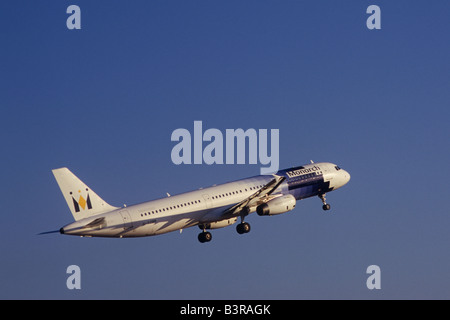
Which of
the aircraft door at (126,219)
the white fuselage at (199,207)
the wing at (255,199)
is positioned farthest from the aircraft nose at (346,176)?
the aircraft door at (126,219)

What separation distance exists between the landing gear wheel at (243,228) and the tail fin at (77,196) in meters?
15.4

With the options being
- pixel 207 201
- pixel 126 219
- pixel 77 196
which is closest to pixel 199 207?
pixel 207 201

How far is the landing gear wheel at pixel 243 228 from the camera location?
3907 inches

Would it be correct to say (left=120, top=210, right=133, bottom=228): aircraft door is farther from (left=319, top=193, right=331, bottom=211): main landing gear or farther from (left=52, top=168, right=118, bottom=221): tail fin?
(left=319, top=193, right=331, bottom=211): main landing gear

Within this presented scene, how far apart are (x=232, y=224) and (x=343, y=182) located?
15.7m

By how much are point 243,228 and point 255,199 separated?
3344mm

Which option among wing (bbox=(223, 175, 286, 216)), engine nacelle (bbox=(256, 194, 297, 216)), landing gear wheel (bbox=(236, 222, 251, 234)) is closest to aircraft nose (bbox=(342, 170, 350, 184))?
engine nacelle (bbox=(256, 194, 297, 216))

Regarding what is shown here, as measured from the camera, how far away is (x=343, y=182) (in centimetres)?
11056

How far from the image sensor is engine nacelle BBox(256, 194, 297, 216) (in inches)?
3863

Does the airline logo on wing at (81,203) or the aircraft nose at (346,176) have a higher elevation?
the aircraft nose at (346,176)

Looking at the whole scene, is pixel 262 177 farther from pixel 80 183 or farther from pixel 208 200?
pixel 80 183

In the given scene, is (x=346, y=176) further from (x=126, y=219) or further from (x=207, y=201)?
(x=126, y=219)

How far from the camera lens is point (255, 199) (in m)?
98.5

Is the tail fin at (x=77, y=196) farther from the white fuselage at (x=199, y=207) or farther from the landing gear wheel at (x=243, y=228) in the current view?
the landing gear wheel at (x=243, y=228)
